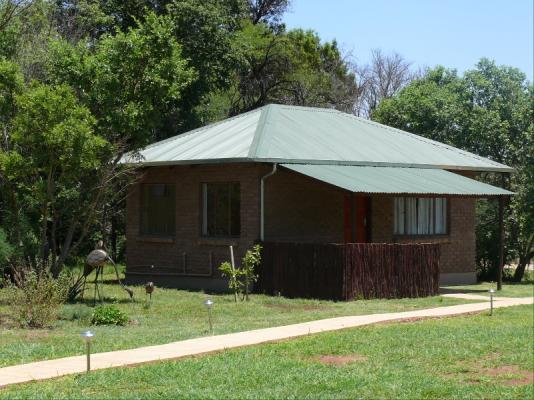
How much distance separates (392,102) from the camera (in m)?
33.3

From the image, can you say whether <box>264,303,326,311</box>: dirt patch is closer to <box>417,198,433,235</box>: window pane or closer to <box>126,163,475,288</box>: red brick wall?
<box>126,163,475,288</box>: red brick wall

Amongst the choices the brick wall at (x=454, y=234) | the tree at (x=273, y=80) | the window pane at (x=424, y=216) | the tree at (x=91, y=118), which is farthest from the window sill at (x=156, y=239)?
the tree at (x=273, y=80)

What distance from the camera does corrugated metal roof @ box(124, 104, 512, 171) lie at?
21.6 meters

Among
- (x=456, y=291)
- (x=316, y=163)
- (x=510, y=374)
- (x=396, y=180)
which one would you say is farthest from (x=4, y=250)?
(x=510, y=374)

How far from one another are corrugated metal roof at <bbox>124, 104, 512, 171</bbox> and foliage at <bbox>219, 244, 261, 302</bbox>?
6.69ft

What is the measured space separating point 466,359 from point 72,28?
75.3ft

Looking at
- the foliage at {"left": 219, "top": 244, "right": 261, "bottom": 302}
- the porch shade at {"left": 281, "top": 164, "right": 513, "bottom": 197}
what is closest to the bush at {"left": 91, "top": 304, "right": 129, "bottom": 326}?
the foliage at {"left": 219, "top": 244, "right": 261, "bottom": 302}

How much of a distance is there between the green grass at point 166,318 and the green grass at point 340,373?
1762 mm

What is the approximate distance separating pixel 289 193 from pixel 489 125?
393 inches

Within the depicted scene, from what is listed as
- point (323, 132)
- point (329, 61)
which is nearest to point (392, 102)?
point (323, 132)

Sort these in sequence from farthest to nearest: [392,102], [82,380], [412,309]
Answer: [392,102]
[412,309]
[82,380]

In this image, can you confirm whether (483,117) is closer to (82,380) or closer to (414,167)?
(414,167)

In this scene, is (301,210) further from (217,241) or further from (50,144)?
(50,144)

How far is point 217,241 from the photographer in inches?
880
